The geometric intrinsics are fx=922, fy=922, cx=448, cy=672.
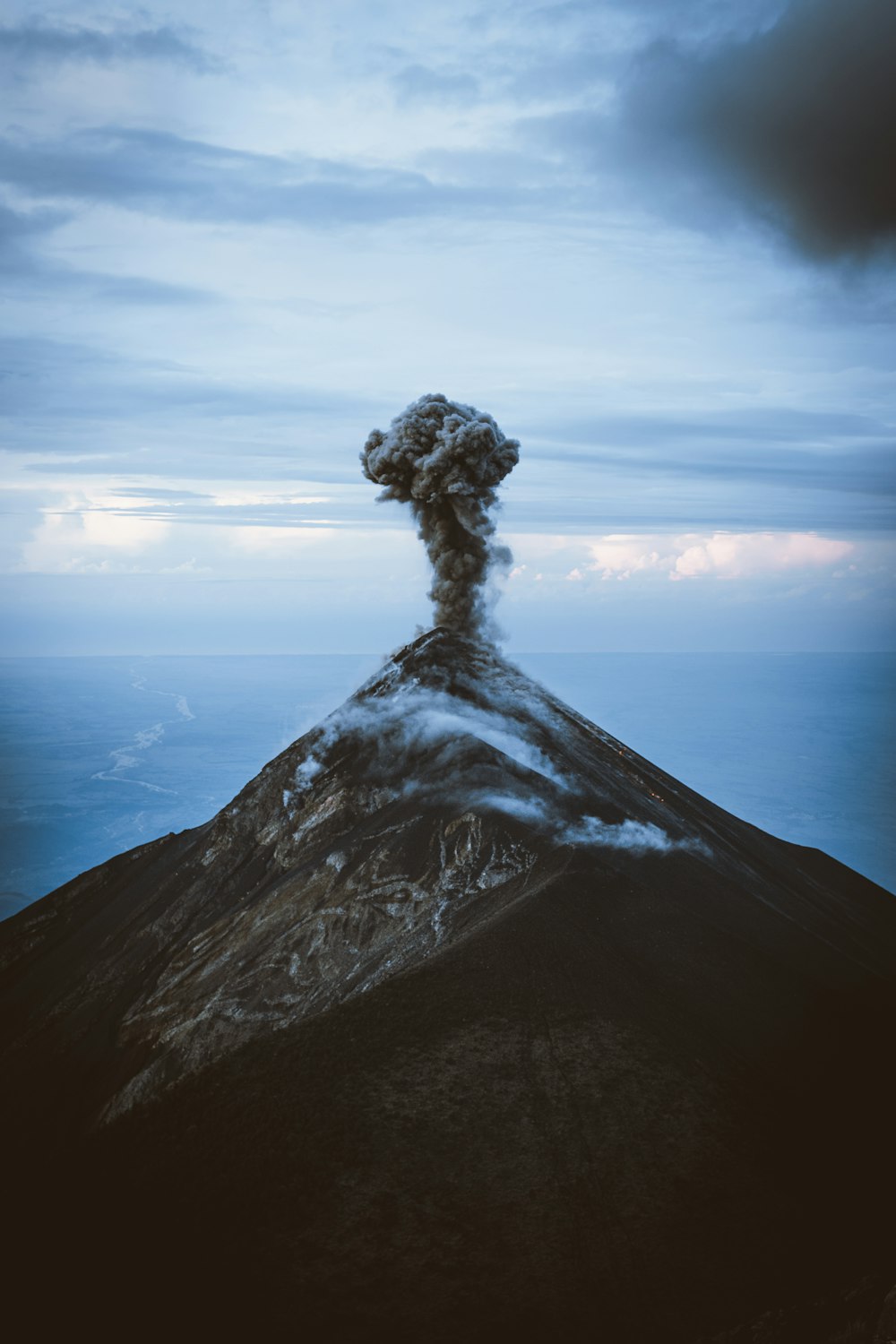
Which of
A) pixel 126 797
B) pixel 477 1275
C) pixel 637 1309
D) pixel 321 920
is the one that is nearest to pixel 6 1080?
pixel 321 920

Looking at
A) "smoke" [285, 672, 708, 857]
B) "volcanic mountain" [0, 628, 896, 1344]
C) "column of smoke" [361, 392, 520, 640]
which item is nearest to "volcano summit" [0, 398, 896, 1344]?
"volcanic mountain" [0, 628, 896, 1344]

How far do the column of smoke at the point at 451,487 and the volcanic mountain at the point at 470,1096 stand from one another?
54.6ft

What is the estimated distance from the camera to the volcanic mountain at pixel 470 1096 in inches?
845

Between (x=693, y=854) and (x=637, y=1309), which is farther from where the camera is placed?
(x=693, y=854)

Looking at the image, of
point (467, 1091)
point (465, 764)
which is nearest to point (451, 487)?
point (465, 764)

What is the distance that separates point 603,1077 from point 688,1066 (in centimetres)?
247

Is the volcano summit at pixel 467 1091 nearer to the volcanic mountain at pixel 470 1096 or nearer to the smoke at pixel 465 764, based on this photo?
the volcanic mountain at pixel 470 1096

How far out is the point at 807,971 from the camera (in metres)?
30.5

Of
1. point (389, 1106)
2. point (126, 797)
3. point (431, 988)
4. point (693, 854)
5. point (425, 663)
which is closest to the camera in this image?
point (389, 1106)

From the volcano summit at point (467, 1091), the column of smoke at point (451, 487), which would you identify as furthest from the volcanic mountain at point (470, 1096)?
the column of smoke at point (451, 487)

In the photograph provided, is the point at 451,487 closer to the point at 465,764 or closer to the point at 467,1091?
the point at 465,764

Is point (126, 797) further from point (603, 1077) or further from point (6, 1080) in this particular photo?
point (603, 1077)

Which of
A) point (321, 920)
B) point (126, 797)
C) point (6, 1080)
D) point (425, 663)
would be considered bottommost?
point (6, 1080)

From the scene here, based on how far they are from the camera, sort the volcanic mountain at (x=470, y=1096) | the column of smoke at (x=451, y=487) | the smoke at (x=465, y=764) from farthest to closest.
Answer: the column of smoke at (x=451, y=487) < the smoke at (x=465, y=764) < the volcanic mountain at (x=470, y=1096)
